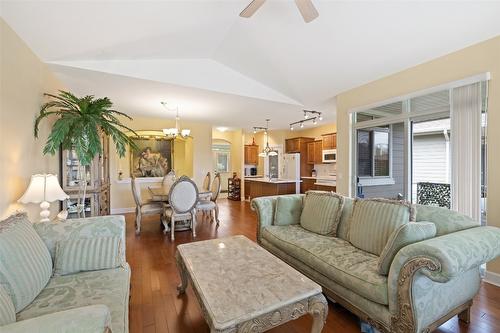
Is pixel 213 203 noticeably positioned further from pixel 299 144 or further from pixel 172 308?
pixel 299 144

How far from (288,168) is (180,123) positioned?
12.7 feet

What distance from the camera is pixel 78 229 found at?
1.89 m

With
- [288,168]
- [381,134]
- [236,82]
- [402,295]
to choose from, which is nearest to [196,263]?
[402,295]

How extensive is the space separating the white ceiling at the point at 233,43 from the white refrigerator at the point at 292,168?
3.34 meters

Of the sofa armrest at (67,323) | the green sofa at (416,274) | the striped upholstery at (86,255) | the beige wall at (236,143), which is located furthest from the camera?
the beige wall at (236,143)

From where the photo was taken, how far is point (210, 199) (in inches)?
205

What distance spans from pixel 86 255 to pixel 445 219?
9.27ft

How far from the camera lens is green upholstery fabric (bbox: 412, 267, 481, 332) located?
142cm

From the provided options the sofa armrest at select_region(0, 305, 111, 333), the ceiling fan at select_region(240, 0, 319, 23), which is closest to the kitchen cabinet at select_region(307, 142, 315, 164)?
the ceiling fan at select_region(240, 0, 319, 23)

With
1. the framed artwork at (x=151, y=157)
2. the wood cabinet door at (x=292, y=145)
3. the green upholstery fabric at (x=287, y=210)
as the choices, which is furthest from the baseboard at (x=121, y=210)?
the wood cabinet door at (x=292, y=145)

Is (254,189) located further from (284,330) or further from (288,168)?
(284,330)

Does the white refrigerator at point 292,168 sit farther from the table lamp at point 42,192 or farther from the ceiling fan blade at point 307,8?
the table lamp at point 42,192

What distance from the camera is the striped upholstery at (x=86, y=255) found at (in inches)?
66.5

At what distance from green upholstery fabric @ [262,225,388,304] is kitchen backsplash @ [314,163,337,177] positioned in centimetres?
527
